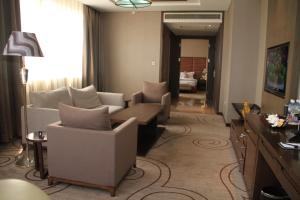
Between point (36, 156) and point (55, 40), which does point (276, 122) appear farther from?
point (55, 40)

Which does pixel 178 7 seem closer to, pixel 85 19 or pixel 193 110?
pixel 85 19

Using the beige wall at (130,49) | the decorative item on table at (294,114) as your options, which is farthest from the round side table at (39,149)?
the beige wall at (130,49)

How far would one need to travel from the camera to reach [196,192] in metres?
2.60

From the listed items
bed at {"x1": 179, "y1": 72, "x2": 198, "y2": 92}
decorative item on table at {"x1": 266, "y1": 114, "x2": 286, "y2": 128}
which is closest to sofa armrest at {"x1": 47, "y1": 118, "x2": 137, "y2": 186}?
decorative item on table at {"x1": 266, "y1": 114, "x2": 286, "y2": 128}

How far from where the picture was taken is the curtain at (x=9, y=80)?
3734mm

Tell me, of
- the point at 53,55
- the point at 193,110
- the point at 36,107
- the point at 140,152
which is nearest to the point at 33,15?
the point at 53,55

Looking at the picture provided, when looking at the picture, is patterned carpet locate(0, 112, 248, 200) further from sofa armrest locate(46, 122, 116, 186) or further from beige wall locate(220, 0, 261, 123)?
beige wall locate(220, 0, 261, 123)

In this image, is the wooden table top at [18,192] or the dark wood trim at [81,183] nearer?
the wooden table top at [18,192]

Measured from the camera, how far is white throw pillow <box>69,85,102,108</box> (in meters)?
4.36

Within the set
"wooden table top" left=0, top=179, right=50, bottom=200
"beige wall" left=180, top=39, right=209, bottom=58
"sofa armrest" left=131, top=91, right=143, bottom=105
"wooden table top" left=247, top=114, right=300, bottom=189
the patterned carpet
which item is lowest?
the patterned carpet

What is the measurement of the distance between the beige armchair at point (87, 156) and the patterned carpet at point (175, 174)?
5.4 inches

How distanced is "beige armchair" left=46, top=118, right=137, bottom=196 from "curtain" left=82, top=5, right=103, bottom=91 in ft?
12.4

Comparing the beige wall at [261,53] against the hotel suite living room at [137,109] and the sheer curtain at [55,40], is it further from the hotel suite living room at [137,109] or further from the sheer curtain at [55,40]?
the sheer curtain at [55,40]

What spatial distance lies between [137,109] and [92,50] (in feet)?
8.90
